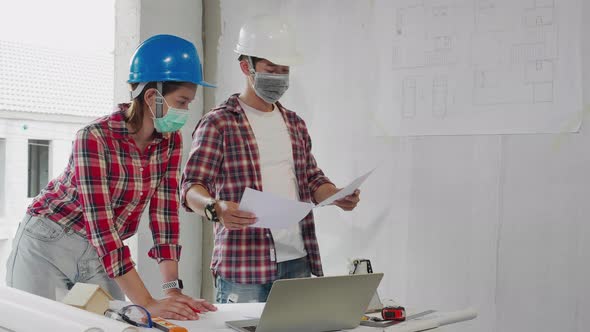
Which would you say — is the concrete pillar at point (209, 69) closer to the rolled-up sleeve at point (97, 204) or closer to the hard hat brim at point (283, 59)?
the hard hat brim at point (283, 59)

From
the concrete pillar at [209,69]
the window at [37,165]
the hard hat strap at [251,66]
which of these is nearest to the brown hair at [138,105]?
the hard hat strap at [251,66]

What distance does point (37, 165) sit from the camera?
9.98 feet

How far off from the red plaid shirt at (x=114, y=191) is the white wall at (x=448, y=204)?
1140 mm

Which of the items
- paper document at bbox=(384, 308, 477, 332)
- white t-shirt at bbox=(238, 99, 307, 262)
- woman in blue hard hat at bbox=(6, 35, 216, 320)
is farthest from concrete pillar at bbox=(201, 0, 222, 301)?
paper document at bbox=(384, 308, 477, 332)

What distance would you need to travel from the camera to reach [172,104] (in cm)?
183

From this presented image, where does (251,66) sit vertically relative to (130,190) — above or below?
above

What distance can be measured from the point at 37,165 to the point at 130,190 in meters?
1.46

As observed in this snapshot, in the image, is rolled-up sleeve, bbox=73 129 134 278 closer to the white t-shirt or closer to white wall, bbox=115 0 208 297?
the white t-shirt

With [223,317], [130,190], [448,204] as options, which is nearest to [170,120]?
[130,190]

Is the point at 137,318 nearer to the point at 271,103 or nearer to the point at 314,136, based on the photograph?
the point at 271,103

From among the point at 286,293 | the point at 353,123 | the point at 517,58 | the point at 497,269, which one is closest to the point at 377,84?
the point at 353,123

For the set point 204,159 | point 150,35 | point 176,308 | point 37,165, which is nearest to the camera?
point 176,308

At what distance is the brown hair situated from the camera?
1778 mm

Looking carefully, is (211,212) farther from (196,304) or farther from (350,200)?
(350,200)
